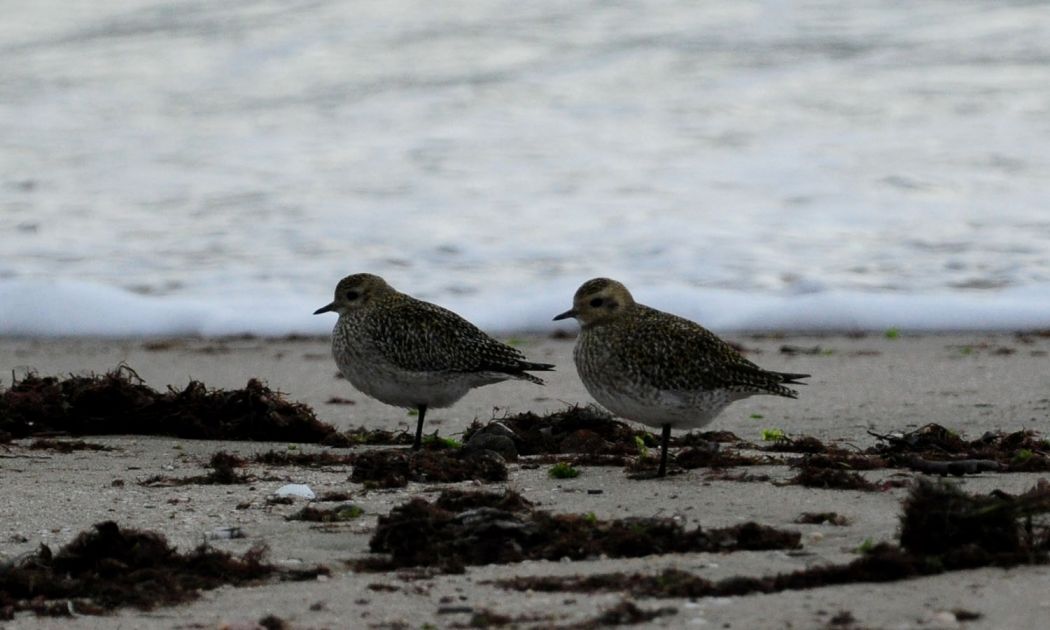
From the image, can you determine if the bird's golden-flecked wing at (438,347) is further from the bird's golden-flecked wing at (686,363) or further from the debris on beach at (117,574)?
the debris on beach at (117,574)

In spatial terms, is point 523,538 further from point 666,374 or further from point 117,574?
point 666,374

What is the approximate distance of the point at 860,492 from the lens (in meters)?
5.25

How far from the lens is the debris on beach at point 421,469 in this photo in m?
5.64

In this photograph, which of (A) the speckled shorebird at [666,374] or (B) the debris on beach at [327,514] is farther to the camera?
(A) the speckled shorebird at [666,374]

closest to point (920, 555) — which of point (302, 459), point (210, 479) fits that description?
point (210, 479)

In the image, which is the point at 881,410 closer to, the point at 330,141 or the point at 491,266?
the point at 491,266

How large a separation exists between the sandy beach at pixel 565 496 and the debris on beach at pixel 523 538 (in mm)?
76

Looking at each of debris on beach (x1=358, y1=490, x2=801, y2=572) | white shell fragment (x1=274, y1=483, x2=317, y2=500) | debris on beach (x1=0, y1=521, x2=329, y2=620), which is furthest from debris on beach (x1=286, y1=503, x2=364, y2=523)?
debris on beach (x1=0, y1=521, x2=329, y2=620)

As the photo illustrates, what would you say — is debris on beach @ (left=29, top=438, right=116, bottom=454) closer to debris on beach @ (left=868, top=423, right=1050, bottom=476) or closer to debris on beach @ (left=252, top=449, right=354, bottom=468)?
debris on beach @ (left=252, top=449, right=354, bottom=468)

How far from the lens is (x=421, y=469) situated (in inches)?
226

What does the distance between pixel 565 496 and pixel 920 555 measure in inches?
64.2

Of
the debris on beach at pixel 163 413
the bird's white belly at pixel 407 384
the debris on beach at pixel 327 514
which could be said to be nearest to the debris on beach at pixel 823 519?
the debris on beach at pixel 327 514

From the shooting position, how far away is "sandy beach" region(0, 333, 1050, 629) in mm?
3791

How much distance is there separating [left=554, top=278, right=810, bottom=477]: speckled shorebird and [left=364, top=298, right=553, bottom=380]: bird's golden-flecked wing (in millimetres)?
721
